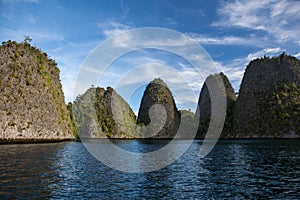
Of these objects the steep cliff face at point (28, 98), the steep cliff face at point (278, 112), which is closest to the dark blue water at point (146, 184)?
the steep cliff face at point (28, 98)

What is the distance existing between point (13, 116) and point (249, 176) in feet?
273

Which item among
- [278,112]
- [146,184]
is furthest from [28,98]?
[278,112]

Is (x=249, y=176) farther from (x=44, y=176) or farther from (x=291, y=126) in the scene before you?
(x=291, y=126)

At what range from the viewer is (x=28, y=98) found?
97.9m

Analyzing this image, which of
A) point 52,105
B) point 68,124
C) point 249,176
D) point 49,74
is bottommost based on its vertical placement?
point 249,176

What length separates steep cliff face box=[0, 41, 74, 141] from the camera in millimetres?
88188

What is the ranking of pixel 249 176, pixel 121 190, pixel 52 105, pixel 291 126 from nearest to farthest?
pixel 121 190, pixel 249 176, pixel 52 105, pixel 291 126

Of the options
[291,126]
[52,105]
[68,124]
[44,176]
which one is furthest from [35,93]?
[291,126]

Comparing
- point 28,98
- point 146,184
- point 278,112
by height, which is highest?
point 28,98

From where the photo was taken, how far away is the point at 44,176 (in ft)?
96.7

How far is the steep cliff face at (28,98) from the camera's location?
88188mm

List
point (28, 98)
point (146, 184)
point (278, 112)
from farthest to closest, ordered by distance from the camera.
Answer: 1. point (278, 112)
2. point (28, 98)
3. point (146, 184)

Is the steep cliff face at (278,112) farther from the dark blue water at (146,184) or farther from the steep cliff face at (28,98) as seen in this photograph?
the dark blue water at (146,184)

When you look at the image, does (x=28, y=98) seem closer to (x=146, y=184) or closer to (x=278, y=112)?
(x=146, y=184)
